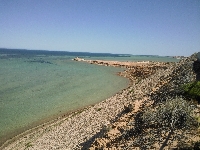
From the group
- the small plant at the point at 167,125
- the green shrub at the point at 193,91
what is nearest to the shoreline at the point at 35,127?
the small plant at the point at 167,125

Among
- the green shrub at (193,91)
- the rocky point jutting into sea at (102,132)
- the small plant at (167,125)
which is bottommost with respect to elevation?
the rocky point jutting into sea at (102,132)

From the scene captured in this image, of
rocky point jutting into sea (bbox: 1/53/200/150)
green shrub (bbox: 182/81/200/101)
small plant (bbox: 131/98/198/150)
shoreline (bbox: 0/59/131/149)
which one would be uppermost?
green shrub (bbox: 182/81/200/101)

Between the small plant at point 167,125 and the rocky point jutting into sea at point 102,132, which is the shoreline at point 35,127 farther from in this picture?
the small plant at point 167,125

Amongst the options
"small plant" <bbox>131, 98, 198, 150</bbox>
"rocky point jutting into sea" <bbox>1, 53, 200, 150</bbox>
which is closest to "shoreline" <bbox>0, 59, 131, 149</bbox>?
"rocky point jutting into sea" <bbox>1, 53, 200, 150</bbox>

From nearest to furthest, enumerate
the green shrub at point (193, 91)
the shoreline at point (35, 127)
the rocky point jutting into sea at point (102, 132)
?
the rocky point jutting into sea at point (102, 132) < the green shrub at point (193, 91) < the shoreline at point (35, 127)

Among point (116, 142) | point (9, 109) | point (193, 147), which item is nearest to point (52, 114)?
point (9, 109)

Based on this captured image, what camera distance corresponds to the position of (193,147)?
7223 mm

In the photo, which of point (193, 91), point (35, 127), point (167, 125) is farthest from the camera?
point (35, 127)

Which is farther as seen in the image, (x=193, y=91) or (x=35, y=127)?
(x=35, y=127)

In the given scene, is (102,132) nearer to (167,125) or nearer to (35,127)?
(167,125)

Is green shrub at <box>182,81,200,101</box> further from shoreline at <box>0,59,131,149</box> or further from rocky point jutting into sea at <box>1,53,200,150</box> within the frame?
shoreline at <box>0,59,131,149</box>

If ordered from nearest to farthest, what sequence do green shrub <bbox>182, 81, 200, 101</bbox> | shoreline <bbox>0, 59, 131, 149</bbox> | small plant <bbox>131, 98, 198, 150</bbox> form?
small plant <bbox>131, 98, 198, 150</bbox>, green shrub <bbox>182, 81, 200, 101</bbox>, shoreline <bbox>0, 59, 131, 149</bbox>

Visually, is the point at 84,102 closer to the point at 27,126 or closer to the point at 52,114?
the point at 52,114

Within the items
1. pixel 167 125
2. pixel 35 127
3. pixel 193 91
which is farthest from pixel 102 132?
pixel 35 127
